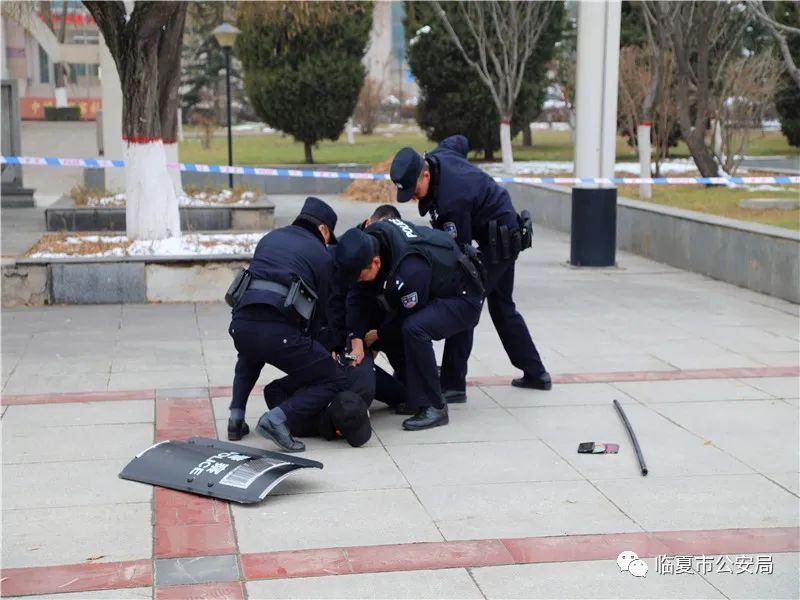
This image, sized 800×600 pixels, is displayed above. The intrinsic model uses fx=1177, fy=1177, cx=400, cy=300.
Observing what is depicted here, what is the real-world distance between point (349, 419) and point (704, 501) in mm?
1913

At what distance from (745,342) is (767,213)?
244 inches

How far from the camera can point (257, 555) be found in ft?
16.1

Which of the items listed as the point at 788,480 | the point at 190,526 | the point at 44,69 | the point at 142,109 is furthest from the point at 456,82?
the point at 44,69

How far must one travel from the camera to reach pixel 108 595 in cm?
451

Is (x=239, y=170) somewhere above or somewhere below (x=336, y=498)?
above

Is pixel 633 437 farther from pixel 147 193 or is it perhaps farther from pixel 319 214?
pixel 147 193

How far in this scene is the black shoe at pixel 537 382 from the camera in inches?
308

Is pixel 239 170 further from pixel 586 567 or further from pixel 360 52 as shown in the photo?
pixel 360 52

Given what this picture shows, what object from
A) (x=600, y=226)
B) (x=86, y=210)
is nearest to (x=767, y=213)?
(x=600, y=226)

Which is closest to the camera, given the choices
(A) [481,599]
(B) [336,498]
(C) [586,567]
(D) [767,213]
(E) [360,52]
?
(A) [481,599]

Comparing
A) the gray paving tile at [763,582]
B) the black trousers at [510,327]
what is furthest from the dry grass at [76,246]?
the gray paving tile at [763,582]

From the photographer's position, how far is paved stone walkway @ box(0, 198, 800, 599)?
15.5 ft

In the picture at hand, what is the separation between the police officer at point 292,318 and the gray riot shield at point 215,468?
0.35 meters

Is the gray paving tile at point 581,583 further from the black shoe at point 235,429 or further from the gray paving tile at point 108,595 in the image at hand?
the black shoe at point 235,429
